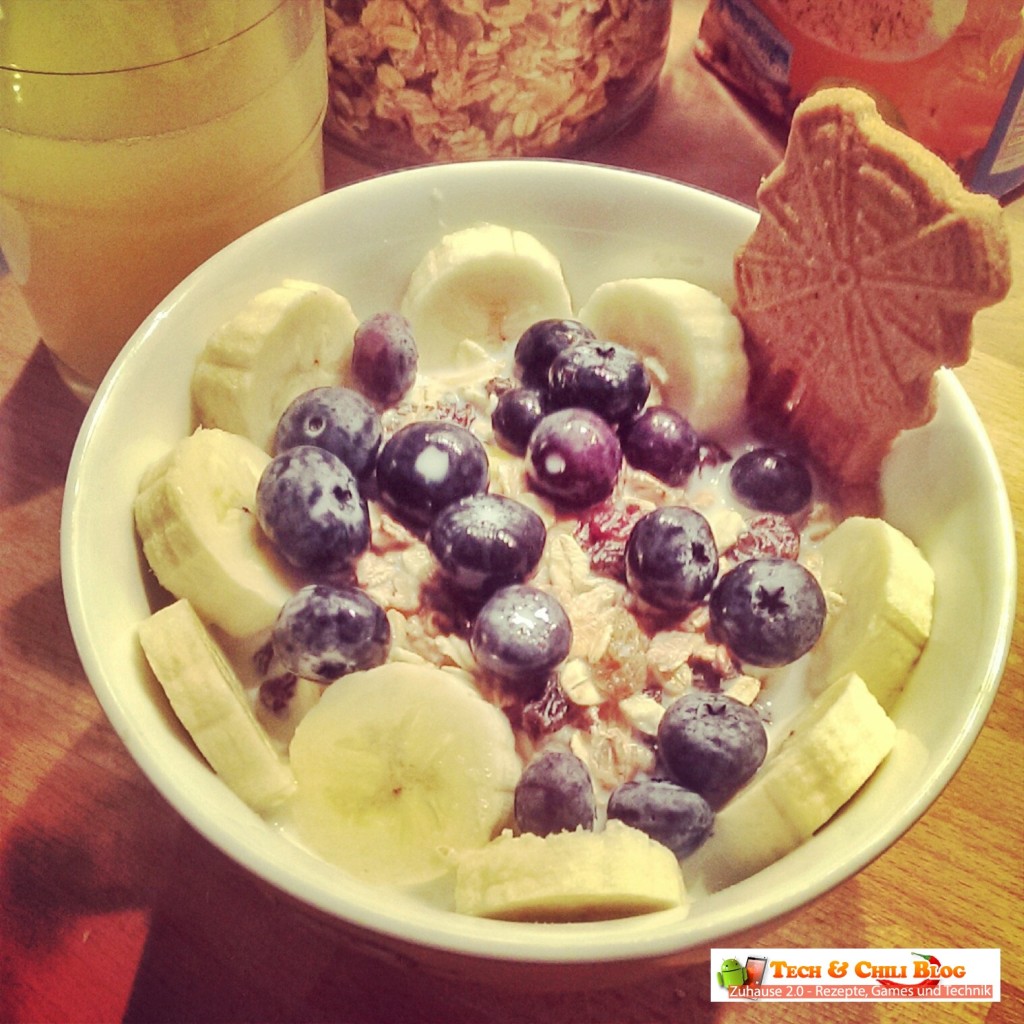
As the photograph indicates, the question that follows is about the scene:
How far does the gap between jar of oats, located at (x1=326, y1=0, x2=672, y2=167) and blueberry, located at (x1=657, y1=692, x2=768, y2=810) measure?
0.57 m

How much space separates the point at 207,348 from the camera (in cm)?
69

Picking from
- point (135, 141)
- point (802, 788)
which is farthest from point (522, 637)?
point (135, 141)

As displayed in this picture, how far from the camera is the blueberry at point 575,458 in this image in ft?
2.19

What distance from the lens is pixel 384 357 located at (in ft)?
2.38

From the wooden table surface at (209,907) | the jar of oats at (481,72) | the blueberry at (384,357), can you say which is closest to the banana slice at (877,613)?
the wooden table surface at (209,907)

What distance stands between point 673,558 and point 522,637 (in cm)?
11

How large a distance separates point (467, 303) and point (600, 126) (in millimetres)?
317

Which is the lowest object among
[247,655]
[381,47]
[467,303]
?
[247,655]

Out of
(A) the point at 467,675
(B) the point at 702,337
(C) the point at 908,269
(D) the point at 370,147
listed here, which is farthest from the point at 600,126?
(A) the point at 467,675

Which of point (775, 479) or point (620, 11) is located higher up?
point (620, 11)

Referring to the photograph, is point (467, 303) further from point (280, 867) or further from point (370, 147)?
point (280, 867)

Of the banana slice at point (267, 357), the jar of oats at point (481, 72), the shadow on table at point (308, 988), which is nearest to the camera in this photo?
the shadow on table at point (308, 988)

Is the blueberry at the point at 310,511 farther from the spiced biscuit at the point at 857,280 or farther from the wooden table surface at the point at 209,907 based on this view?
the spiced biscuit at the point at 857,280

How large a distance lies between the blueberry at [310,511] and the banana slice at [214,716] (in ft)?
0.27
